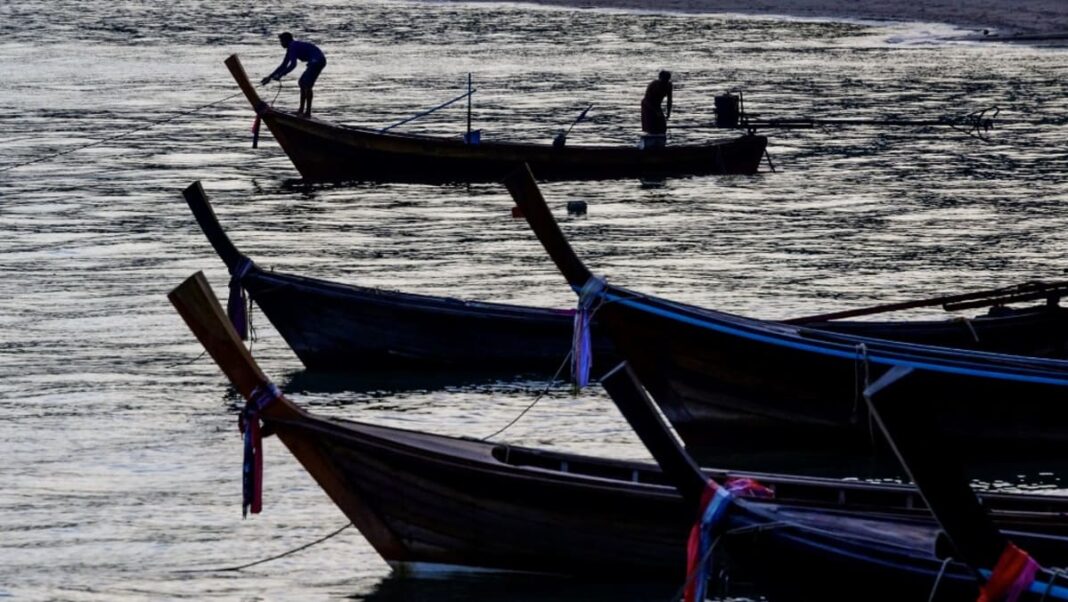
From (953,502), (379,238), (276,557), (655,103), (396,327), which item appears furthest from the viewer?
(655,103)

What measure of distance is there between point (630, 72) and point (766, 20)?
15952 millimetres

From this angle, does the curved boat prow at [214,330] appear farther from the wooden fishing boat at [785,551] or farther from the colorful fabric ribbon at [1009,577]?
the colorful fabric ribbon at [1009,577]

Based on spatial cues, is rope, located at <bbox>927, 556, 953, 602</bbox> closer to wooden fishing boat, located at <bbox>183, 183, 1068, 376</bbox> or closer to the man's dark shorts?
wooden fishing boat, located at <bbox>183, 183, 1068, 376</bbox>

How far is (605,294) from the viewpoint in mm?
11586

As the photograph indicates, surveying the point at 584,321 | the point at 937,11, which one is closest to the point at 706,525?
the point at 584,321

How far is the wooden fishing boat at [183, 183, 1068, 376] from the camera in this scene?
14523 mm

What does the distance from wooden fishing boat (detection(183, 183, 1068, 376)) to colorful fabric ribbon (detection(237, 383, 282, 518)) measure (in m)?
4.79

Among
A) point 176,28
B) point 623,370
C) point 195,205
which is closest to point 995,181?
point 195,205

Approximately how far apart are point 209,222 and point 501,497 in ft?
18.2

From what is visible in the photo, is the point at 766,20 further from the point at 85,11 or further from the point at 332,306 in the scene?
the point at 332,306

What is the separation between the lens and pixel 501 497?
30.8 ft

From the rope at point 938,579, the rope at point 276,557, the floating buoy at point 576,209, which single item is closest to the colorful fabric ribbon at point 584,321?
the rope at point 276,557

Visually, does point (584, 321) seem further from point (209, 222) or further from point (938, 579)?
point (938, 579)

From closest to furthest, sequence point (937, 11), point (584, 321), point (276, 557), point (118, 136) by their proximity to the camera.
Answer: point (276, 557)
point (584, 321)
point (118, 136)
point (937, 11)
